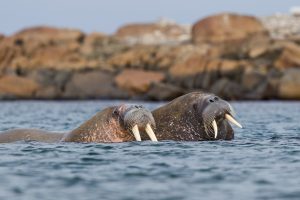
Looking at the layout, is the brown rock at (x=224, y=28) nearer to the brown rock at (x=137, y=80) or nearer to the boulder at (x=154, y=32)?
the boulder at (x=154, y=32)

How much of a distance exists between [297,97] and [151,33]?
204ft

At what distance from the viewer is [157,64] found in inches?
3063

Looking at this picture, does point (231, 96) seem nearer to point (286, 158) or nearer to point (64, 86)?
point (64, 86)

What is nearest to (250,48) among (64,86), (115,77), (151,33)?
(115,77)

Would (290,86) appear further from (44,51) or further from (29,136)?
(29,136)

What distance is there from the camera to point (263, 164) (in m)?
13.8

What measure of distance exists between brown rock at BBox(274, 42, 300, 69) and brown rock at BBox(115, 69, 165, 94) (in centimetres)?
999

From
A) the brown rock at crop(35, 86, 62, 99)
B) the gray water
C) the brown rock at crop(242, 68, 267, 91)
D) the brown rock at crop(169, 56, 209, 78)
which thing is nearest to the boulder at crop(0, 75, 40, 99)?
the brown rock at crop(35, 86, 62, 99)

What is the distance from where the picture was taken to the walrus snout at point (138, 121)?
53.0 ft

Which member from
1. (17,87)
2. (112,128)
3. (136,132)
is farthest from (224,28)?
(136,132)

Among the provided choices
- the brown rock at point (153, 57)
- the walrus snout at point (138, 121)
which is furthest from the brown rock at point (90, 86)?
the walrus snout at point (138, 121)

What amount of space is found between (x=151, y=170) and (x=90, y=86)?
58.3 meters

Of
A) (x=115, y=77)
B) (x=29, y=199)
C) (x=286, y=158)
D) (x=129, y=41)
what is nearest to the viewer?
(x=29, y=199)

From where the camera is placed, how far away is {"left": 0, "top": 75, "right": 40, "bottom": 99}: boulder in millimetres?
72000
